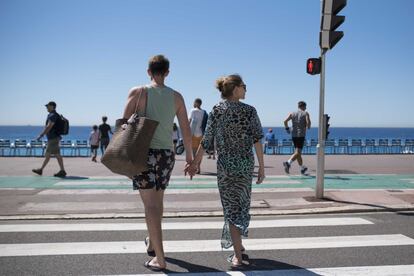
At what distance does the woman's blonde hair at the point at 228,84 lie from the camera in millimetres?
4137

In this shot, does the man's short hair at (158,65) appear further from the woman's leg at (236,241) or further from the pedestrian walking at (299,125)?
the pedestrian walking at (299,125)

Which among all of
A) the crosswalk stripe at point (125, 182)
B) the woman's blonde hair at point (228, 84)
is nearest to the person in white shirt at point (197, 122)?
the crosswalk stripe at point (125, 182)

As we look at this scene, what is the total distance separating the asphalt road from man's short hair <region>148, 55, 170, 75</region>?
1997 millimetres

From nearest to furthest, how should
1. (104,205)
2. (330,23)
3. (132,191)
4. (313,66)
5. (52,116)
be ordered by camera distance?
(104,205), (330,23), (313,66), (132,191), (52,116)

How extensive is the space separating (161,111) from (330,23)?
4.56 m

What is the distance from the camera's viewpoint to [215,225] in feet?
18.9

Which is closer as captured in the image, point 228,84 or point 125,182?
point 228,84

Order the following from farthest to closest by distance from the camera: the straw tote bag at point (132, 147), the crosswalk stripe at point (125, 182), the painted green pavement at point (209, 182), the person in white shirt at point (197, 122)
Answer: the person in white shirt at point (197, 122), the crosswalk stripe at point (125, 182), the painted green pavement at point (209, 182), the straw tote bag at point (132, 147)

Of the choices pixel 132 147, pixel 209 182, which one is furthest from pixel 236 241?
pixel 209 182

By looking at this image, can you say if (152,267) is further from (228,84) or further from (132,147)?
(228,84)

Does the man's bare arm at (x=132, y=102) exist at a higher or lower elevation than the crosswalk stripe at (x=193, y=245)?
higher

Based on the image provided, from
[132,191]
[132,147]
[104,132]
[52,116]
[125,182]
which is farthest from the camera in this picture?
[104,132]

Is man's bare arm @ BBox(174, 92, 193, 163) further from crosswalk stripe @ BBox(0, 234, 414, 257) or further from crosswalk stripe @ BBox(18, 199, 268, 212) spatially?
crosswalk stripe @ BBox(18, 199, 268, 212)

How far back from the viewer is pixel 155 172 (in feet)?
12.8
